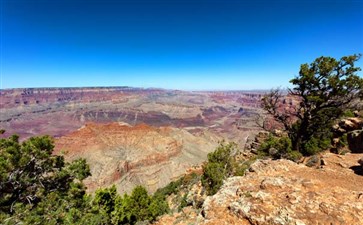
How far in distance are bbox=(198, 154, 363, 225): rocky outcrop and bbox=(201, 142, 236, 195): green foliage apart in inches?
394

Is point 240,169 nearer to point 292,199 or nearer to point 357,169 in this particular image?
point 357,169

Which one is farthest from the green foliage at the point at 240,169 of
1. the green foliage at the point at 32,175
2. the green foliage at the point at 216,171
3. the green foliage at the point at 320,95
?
the green foliage at the point at 32,175

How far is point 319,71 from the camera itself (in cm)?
1516

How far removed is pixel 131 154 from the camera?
8306cm

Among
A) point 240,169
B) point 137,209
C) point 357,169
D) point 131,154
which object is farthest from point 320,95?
point 131,154

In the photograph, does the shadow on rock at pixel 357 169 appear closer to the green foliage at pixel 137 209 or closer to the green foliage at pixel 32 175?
the green foliage at pixel 137 209

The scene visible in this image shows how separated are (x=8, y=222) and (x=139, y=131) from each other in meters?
88.7

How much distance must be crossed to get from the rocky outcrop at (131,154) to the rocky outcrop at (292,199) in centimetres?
5967

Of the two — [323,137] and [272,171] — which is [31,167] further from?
[323,137]

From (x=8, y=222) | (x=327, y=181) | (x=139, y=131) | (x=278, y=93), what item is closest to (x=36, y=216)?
(x=8, y=222)

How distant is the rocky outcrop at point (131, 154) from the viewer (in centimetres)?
6919

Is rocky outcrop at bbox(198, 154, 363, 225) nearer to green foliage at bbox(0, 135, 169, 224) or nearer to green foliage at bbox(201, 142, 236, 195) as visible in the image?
green foliage at bbox(201, 142, 236, 195)

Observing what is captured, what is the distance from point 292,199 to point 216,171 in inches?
556

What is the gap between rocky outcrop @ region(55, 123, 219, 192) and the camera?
69188 millimetres
